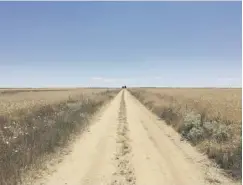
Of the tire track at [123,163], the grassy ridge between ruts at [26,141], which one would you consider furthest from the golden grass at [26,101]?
the tire track at [123,163]

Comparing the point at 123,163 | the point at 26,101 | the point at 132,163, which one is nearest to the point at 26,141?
the point at 123,163

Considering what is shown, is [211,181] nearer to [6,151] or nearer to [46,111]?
[6,151]

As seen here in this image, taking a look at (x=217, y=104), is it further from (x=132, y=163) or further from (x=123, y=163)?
(x=123, y=163)

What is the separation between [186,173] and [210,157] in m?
2.55

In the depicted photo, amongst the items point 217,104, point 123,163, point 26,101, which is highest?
point 26,101

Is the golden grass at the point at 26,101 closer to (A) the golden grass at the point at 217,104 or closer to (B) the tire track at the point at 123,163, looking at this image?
(B) the tire track at the point at 123,163

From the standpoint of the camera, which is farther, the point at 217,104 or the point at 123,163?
the point at 217,104

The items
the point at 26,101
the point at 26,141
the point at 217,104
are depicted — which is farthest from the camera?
the point at 26,101

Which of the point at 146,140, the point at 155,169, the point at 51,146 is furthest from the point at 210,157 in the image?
the point at 51,146

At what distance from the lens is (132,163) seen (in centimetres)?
1136

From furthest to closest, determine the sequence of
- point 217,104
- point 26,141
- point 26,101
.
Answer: point 26,101, point 217,104, point 26,141

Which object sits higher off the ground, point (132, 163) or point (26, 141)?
point (26, 141)

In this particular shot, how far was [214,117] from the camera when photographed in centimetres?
1845

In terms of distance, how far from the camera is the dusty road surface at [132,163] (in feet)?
31.4
